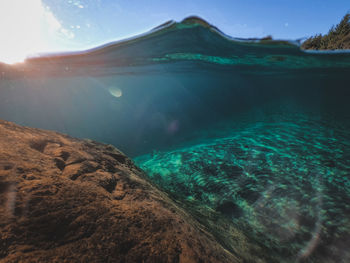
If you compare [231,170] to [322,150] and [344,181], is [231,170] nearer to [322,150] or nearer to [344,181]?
[344,181]

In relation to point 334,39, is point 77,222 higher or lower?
lower

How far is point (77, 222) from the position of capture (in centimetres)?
136

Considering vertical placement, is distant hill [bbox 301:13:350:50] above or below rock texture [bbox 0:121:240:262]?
above

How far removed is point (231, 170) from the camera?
552 cm

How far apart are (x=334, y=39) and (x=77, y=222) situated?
1599cm

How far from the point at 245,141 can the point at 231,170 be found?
3.06 meters

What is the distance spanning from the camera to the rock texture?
113 cm

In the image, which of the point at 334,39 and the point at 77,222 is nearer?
the point at 77,222

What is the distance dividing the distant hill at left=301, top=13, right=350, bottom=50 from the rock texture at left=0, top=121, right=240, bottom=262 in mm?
13423

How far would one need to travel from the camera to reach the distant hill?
27.3 feet

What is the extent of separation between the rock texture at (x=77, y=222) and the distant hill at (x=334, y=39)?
13.4m

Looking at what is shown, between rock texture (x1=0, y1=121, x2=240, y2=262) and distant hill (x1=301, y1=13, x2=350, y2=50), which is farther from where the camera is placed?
distant hill (x1=301, y1=13, x2=350, y2=50)

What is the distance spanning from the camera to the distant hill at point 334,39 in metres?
8.31

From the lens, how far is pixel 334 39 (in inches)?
383
